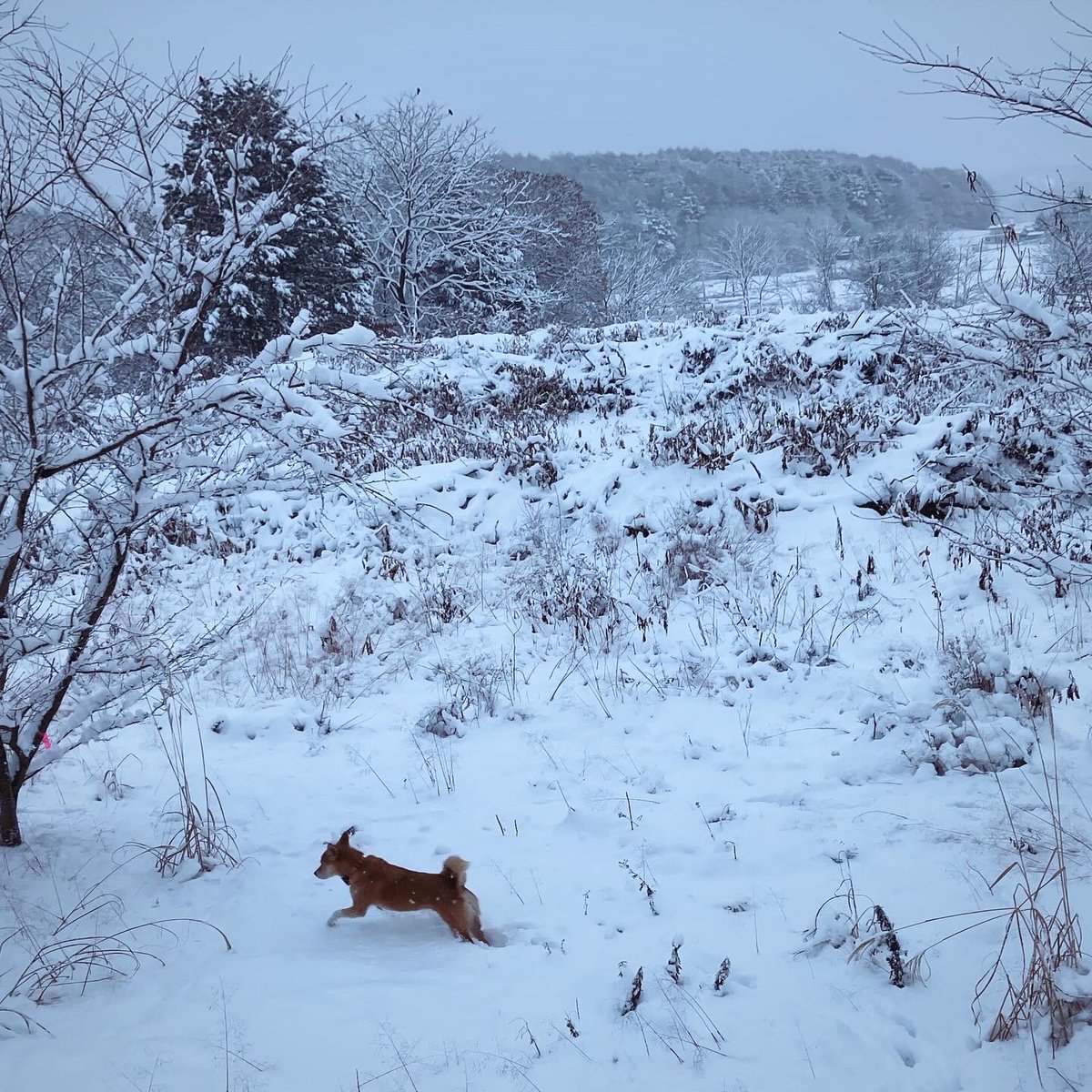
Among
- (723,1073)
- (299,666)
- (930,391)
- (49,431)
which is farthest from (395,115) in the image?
(723,1073)

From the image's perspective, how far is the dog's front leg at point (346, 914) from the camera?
279 centimetres

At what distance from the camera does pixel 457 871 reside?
8.84ft

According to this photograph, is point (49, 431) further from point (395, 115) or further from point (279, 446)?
point (395, 115)

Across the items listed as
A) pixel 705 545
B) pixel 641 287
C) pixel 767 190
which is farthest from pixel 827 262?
pixel 767 190

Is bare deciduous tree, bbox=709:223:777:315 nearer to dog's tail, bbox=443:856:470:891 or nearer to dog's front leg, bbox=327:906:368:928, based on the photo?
Answer: dog's tail, bbox=443:856:470:891

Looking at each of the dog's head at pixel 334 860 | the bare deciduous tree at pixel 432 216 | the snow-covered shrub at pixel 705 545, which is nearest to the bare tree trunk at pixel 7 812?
the dog's head at pixel 334 860

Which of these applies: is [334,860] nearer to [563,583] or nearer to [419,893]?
[419,893]

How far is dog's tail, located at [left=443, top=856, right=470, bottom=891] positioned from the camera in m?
2.70

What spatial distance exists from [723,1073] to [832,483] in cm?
619

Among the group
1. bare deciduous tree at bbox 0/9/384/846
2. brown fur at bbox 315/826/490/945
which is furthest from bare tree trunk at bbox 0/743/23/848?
brown fur at bbox 315/826/490/945

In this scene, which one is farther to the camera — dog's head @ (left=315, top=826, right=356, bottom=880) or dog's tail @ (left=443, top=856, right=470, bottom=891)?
dog's head @ (left=315, top=826, right=356, bottom=880)

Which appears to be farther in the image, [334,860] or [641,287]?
[641,287]

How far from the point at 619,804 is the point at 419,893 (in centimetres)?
119

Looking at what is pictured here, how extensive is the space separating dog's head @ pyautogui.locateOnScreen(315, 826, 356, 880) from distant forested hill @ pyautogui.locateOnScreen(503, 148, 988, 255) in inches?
2057
